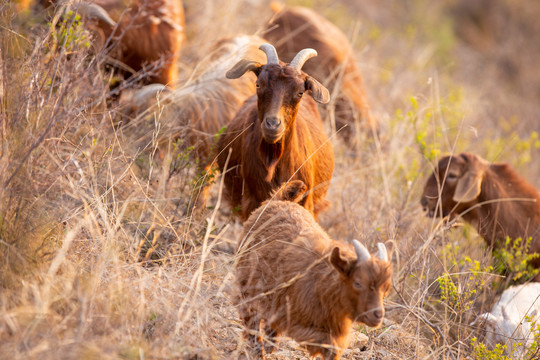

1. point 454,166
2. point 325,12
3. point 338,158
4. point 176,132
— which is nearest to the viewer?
point 176,132

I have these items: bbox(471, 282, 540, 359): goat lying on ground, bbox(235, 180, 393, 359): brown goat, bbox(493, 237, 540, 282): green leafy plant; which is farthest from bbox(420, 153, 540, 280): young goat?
bbox(235, 180, 393, 359): brown goat

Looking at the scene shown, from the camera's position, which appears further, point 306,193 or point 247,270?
point 306,193

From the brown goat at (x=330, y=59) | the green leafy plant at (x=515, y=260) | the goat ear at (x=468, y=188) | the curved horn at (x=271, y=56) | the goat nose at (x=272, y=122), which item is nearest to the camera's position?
the goat nose at (x=272, y=122)

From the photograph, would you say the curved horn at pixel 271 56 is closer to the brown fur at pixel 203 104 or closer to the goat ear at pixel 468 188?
the brown fur at pixel 203 104

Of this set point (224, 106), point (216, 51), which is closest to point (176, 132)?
point (224, 106)

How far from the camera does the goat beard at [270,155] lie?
18.6 feet

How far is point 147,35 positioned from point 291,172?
364 cm

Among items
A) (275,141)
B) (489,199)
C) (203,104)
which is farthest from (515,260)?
(203,104)

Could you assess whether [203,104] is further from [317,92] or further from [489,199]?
[489,199]

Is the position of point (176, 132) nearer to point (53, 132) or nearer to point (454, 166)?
point (53, 132)

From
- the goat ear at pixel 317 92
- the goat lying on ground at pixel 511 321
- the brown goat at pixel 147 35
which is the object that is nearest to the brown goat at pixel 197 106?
the brown goat at pixel 147 35

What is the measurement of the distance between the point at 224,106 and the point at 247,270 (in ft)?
10.1

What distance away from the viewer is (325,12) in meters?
13.6

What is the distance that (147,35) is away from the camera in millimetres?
8422
